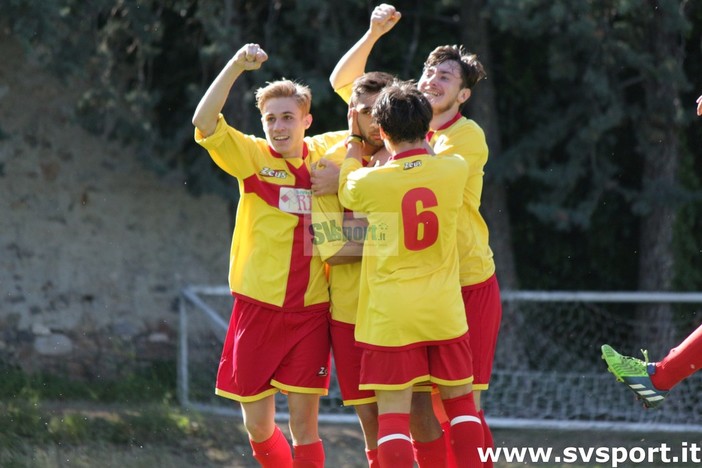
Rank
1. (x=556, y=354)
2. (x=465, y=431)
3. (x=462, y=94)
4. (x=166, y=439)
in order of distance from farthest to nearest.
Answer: (x=556, y=354)
(x=166, y=439)
(x=462, y=94)
(x=465, y=431)

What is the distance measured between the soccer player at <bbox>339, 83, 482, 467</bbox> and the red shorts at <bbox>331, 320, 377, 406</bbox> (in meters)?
0.20

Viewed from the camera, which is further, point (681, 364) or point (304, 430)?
point (681, 364)

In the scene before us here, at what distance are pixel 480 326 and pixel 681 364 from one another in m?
0.93

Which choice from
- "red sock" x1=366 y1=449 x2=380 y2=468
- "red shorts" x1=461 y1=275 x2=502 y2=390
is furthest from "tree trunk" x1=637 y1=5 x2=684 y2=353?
"red sock" x1=366 y1=449 x2=380 y2=468

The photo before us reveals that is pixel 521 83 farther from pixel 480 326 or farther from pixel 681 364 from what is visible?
pixel 480 326

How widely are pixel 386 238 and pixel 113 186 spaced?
5.05 metres

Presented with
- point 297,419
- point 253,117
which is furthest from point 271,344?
point 253,117

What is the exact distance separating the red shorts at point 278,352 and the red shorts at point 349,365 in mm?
92

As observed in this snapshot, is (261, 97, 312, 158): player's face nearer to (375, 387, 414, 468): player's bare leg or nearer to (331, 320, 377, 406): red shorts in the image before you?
(331, 320, 377, 406): red shorts

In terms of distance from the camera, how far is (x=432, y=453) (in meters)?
4.54

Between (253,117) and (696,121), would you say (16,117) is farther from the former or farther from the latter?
(696,121)

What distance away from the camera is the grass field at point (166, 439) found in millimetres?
6438

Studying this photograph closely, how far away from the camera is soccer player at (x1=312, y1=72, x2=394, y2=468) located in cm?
446

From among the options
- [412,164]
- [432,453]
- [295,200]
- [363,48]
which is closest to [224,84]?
[295,200]
